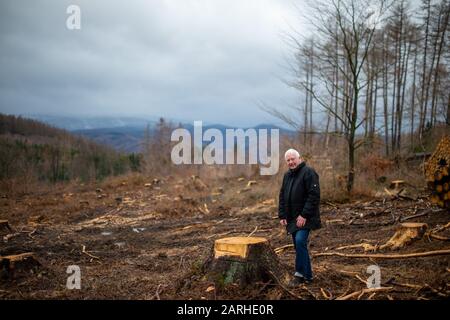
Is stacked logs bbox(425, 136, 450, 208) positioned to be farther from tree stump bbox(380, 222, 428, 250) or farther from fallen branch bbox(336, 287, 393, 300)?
fallen branch bbox(336, 287, 393, 300)

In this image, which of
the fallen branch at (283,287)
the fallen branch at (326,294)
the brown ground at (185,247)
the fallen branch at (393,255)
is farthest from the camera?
the fallen branch at (393,255)

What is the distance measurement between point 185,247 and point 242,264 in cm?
518

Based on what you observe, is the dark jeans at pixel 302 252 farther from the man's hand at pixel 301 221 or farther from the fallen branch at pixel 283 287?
the fallen branch at pixel 283 287

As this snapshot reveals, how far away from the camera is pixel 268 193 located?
18.2m

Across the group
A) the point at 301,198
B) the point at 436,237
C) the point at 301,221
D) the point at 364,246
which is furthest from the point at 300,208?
the point at 436,237

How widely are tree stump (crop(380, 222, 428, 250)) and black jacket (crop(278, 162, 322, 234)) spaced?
9.76 ft

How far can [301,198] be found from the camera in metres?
6.09

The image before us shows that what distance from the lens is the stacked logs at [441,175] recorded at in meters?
9.15

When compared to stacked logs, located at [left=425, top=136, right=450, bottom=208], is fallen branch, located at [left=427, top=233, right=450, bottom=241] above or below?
below

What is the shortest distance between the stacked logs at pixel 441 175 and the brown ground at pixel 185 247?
490 mm

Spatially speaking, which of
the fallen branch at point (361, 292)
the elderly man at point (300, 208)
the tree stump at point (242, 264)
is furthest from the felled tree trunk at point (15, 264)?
the fallen branch at point (361, 292)

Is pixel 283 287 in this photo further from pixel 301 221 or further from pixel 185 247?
pixel 185 247

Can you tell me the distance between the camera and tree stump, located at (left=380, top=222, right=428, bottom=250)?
8.02m

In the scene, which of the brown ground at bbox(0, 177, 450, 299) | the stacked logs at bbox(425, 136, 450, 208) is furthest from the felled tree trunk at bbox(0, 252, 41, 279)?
the stacked logs at bbox(425, 136, 450, 208)
